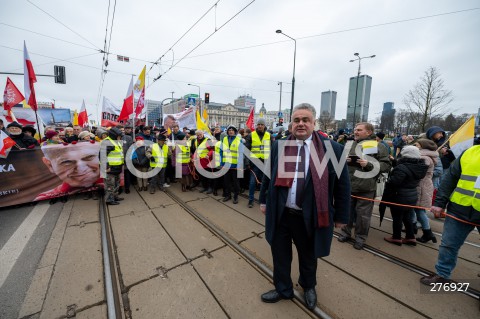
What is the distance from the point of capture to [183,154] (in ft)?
20.9

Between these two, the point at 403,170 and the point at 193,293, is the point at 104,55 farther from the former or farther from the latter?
the point at 403,170

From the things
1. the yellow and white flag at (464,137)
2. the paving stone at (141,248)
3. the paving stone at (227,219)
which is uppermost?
the yellow and white flag at (464,137)

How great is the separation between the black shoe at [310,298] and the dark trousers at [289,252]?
5 cm

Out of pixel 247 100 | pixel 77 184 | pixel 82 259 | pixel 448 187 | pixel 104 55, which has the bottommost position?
pixel 82 259

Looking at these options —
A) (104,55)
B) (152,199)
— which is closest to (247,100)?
(104,55)

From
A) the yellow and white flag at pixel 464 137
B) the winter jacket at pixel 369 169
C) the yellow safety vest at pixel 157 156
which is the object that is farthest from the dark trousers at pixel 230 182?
the yellow and white flag at pixel 464 137

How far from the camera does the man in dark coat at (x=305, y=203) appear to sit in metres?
1.96

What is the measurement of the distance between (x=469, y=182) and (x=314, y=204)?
6.10ft

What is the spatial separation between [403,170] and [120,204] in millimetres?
6052

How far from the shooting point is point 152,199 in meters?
5.39

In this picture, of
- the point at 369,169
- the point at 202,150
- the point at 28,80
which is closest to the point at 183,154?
the point at 202,150

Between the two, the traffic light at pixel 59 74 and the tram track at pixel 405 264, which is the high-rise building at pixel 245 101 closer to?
the traffic light at pixel 59 74

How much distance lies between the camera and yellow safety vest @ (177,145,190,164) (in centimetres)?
632

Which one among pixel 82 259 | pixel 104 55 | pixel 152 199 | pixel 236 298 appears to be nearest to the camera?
pixel 236 298
